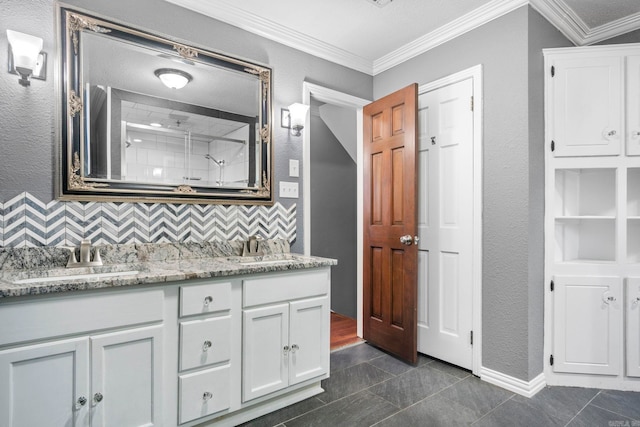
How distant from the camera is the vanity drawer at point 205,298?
1.61 metres

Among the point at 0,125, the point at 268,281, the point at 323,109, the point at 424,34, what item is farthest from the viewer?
the point at 323,109

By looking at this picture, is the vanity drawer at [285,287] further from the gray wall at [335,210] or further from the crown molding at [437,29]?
the gray wall at [335,210]

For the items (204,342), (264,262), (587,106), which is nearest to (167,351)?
(204,342)

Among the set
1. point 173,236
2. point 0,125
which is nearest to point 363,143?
point 173,236

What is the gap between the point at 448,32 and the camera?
2535 millimetres

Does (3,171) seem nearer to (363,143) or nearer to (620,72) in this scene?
(363,143)

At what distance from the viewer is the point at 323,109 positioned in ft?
13.4

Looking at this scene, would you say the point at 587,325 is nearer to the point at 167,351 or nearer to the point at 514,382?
the point at 514,382

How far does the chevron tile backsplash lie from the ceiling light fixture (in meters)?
0.73

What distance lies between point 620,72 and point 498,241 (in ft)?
4.28

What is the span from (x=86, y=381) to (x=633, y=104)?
3308 millimetres

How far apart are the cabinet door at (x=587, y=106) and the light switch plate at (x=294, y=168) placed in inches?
69.1

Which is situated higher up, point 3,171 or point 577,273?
point 3,171

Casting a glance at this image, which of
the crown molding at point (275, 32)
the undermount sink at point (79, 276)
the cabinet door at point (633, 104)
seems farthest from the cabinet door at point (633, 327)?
the undermount sink at point (79, 276)
